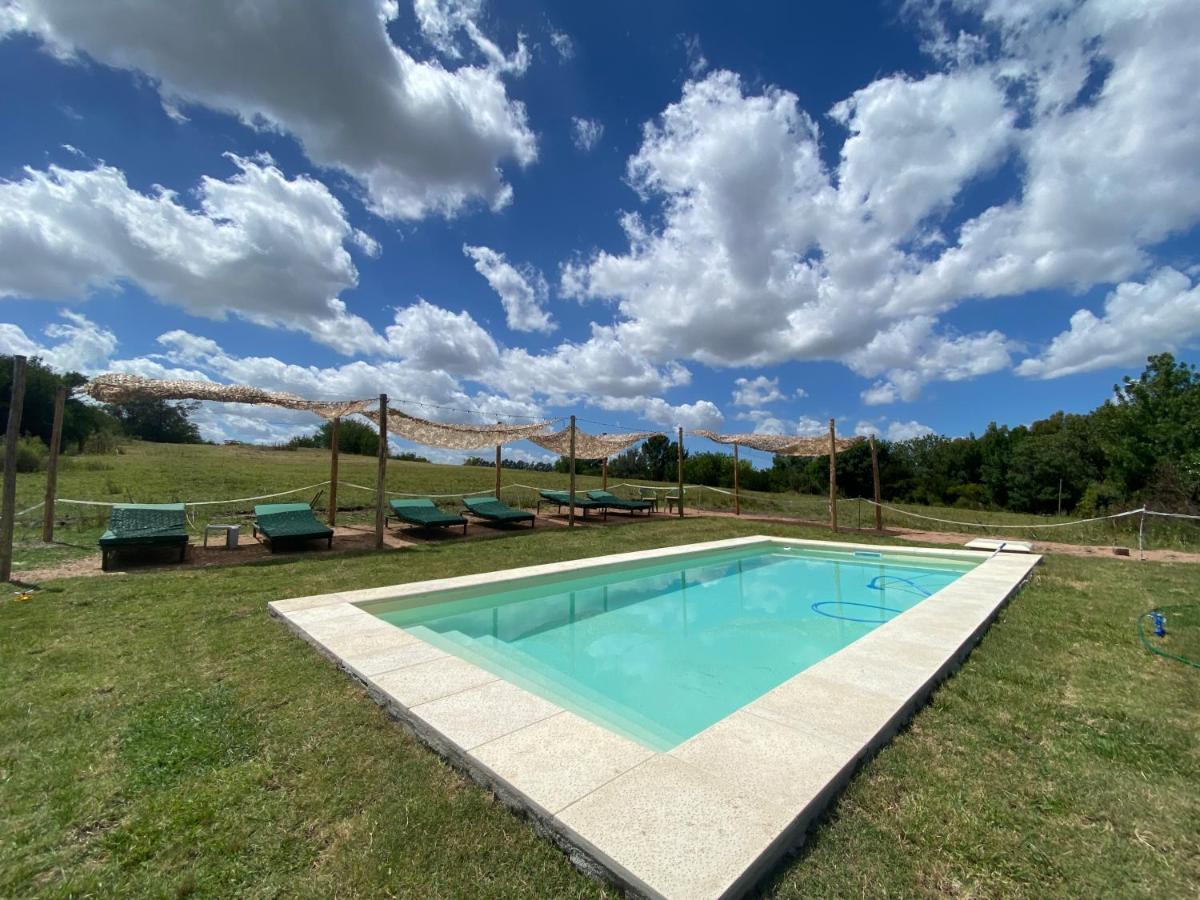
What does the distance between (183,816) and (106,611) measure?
3872 millimetres

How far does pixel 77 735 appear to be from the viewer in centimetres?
254

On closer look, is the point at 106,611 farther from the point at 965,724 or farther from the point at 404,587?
the point at 965,724

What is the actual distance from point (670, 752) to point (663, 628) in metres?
3.31

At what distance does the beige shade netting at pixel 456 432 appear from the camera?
10289 mm

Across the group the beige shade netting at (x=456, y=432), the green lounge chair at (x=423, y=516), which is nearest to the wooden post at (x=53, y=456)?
the beige shade netting at (x=456, y=432)

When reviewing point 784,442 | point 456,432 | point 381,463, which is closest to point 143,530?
point 381,463

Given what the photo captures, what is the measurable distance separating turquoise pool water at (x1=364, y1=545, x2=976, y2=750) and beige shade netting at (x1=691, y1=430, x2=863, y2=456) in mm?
4323

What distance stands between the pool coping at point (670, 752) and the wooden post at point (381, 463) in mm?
4576

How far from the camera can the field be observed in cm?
930

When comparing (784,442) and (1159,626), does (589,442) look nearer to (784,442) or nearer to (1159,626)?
(784,442)

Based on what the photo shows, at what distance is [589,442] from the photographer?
44.9 feet

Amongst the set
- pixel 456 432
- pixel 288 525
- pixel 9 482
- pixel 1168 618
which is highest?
pixel 456 432

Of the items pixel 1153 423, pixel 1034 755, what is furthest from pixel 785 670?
pixel 1153 423

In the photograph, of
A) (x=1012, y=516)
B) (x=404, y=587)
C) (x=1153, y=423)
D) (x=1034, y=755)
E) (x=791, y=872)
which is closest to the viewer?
(x=791, y=872)
